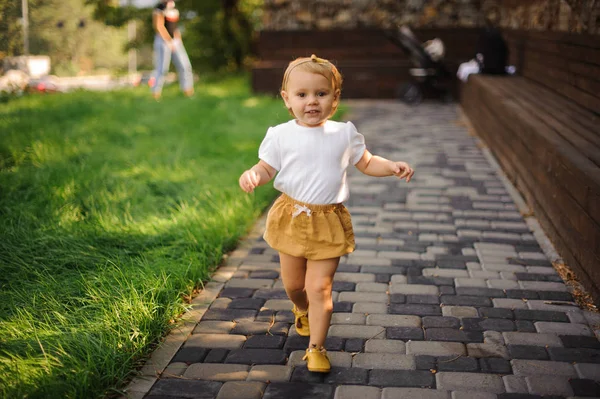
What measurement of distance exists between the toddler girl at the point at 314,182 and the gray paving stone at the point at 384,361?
0.21 meters

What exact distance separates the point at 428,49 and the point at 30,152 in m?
8.53

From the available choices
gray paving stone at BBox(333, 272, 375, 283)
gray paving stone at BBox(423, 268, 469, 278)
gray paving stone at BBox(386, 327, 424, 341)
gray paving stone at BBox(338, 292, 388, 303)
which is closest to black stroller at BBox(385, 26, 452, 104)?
gray paving stone at BBox(423, 268, 469, 278)

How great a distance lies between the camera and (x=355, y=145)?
Answer: 3264 mm

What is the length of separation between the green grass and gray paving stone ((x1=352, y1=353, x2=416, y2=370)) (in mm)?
1074

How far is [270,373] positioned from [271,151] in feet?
3.53

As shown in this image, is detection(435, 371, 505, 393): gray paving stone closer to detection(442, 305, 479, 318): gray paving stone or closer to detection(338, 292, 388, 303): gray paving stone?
detection(442, 305, 479, 318): gray paving stone

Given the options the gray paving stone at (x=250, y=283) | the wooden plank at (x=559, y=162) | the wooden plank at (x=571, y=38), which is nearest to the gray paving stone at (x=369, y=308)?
the gray paving stone at (x=250, y=283)

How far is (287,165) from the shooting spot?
322cm

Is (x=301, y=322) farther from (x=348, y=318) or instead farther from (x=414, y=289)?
(x=414, y=289)

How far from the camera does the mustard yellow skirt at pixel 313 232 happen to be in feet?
10.5

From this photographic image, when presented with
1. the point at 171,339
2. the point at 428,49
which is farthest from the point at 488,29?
the point at 171,339


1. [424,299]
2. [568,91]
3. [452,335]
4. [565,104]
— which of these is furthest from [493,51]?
[452,335]

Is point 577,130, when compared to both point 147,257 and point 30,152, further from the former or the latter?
point 30,152

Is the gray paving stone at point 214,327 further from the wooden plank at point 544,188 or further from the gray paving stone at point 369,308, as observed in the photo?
the wooden plank at point 544,188
